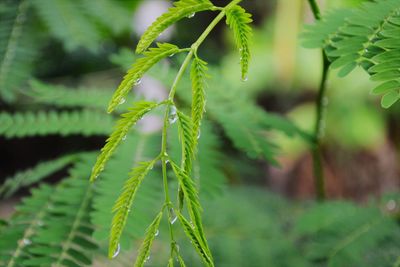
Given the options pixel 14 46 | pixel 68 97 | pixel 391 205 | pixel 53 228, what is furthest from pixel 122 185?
pixel 14 46

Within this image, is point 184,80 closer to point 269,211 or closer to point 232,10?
→ point 269,211

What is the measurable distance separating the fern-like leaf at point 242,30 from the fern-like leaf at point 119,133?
14 cm

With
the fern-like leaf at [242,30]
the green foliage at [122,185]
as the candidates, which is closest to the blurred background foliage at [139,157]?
the green foliage at [122,185]

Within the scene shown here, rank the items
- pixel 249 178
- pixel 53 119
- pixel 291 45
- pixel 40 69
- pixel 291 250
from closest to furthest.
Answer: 1. pixel 53 119
2. pixel 291 250
3. pixel 40 69
4. pixel 249 178
5. pixel 291 45

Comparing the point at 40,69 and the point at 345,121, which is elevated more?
the point at 40,69

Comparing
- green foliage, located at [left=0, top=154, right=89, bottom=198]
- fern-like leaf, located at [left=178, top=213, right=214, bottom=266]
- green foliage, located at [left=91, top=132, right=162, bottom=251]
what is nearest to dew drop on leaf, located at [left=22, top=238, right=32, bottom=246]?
green foliage, located at [left=91, top=132, right=162, bottom=251]

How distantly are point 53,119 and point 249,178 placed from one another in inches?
107

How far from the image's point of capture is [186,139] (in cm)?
70

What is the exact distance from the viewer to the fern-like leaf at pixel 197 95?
709mm

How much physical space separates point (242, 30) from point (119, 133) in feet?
0.75

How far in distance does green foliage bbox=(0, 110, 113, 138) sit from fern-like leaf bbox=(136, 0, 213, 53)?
0.83m

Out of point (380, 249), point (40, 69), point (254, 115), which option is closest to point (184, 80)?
point (254, 115)

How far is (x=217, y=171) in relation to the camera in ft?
4.33

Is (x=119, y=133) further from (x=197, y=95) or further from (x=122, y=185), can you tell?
(x=122, y=185)
